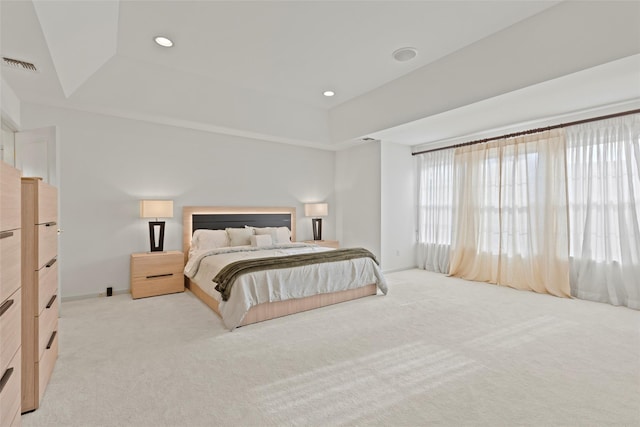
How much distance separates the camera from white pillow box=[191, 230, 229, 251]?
4.63 metres

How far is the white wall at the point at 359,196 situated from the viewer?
18.5 feet

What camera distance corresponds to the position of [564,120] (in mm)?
4195

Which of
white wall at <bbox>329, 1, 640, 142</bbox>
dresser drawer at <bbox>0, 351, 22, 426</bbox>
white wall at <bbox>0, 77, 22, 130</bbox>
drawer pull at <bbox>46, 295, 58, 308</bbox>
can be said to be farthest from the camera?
white wall at <bbox>0, 77, 22, 130</bbox>

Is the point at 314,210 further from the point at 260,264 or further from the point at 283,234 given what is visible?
the point at 260,264

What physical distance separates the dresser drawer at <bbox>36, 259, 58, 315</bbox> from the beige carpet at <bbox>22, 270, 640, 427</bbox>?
0.54 m

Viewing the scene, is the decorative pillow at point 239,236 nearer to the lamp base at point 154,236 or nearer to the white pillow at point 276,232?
the white pillow at point 276,232

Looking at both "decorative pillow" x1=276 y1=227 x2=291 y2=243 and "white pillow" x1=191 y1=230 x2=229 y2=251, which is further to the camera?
"decorative pillow" x1=276 y1=227 x2=291 y2=243

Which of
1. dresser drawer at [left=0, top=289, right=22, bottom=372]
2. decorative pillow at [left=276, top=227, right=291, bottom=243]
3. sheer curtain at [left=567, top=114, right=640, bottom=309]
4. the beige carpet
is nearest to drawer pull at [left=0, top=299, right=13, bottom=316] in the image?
dresser drawer at [left=0, top=289, right=22, bottom=372]

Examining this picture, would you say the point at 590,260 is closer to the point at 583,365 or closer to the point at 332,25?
the point at 583,365

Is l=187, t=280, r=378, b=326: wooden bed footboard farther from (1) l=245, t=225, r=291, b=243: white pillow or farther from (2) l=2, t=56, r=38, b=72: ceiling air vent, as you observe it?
(2) l=2, t=56, r=38, b=72: ceiling air vent

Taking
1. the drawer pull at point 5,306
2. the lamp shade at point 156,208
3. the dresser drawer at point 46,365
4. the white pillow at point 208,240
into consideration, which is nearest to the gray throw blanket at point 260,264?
the dresser drawer at point 46,365

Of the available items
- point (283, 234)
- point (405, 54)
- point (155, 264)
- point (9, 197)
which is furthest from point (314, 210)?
point (9, 197)

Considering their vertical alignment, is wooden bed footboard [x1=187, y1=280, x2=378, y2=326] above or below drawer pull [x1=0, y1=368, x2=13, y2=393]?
below

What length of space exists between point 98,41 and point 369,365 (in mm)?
3895
